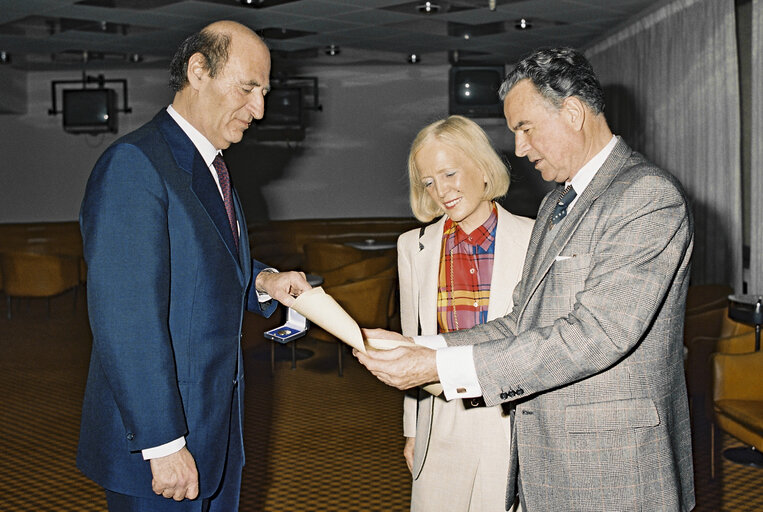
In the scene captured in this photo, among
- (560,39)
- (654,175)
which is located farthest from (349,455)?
(560,39)

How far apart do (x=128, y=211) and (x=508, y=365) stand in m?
0.98

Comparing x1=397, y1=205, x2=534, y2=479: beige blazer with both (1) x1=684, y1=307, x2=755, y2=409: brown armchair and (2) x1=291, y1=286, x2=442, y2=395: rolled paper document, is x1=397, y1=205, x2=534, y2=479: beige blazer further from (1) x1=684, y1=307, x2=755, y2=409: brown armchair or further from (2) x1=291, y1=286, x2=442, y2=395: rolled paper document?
(1) x1=684, y1=307, x2=755, y2=409: brown armchair

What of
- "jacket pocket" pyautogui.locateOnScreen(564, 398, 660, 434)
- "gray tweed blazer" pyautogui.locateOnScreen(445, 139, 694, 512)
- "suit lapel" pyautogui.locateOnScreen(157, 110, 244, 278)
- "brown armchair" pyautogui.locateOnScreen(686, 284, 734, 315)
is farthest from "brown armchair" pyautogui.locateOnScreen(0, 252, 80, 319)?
"jacket pocket" pyautogui.locateOnScreen(564, 398, 660, 434)

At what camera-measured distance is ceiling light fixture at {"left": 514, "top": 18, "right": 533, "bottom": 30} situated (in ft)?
28.5

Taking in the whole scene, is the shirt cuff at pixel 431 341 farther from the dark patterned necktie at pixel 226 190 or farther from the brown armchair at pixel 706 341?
the brown armchair at pixel 706 341

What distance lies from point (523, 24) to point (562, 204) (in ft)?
24.0

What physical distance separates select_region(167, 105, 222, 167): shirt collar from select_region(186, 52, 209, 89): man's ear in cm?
9

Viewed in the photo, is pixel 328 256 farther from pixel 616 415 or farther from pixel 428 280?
pixel 616 415

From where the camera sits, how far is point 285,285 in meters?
2.44

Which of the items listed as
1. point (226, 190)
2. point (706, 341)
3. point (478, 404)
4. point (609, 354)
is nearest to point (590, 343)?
point (609, 354)

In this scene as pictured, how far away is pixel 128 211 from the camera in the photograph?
1835mm

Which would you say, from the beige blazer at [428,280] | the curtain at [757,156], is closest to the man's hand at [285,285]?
the beige blazer at [428,280]

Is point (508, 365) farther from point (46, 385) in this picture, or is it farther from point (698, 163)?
point (698, 163)

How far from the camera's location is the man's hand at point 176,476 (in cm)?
190
